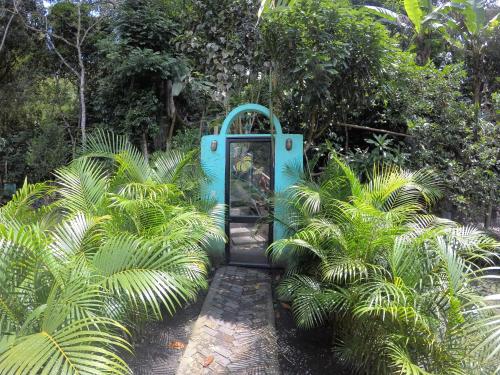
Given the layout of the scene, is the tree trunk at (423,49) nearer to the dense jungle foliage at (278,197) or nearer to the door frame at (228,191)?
the dense jungle foliage at (278,197)

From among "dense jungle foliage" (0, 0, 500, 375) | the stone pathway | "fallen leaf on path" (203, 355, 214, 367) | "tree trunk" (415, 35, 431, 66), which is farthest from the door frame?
"tree trunk" (415, 35, 431, 66)

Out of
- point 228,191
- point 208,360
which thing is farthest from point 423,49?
point 208,360

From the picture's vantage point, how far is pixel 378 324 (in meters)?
2.71

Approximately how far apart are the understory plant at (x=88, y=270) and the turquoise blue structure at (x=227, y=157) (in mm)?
1195

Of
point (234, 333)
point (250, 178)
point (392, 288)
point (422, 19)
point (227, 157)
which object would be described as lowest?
point (234, 333)

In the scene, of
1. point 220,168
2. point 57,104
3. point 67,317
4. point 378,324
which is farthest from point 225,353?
point 57,104

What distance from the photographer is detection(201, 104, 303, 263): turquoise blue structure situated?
17.3 ft

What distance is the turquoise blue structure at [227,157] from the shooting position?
5.28 meters

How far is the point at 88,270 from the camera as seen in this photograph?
2.48 metres

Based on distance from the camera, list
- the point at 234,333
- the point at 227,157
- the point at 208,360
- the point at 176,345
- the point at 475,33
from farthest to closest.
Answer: the point at 475,33 → the point at 227,157 → the point at 234,333 → the point at 176,345 → the point at 208,360

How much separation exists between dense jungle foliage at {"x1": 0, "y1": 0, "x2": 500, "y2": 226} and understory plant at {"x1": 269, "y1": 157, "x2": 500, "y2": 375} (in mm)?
1687

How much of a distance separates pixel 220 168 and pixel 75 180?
2.09 metres

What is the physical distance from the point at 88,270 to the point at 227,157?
3.22 metres

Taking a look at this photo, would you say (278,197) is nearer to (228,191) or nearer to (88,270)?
(228,191)
